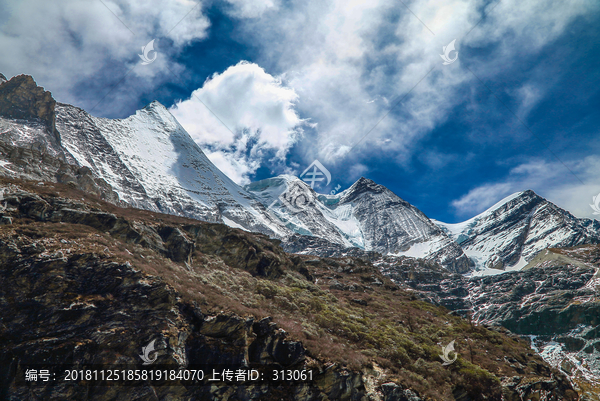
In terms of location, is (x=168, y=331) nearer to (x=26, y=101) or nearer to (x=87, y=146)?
(x=26, y=101)

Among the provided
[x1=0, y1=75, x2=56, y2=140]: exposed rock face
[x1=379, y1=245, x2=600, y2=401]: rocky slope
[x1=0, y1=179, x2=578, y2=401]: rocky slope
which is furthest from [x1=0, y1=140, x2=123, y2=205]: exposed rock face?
[x1=0, y1=75, x2=56, y2=140]: exposed rock face

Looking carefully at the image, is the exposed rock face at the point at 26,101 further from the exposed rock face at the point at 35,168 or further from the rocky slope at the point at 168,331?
the rocky slope at the point at 168,331

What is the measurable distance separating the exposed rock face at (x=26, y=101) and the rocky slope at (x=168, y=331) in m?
140

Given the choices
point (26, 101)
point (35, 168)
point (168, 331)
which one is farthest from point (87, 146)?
point (168, 331)

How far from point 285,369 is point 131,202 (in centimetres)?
14709

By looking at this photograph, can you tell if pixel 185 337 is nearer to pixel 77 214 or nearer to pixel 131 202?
pixel 77 214

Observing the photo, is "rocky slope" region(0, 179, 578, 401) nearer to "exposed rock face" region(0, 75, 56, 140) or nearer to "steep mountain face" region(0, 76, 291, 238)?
"steep mountain face" region(0, 76, 291, 238)

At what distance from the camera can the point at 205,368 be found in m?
16.3

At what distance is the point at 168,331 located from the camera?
1656 cm

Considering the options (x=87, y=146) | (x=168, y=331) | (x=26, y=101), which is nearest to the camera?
(x=168, y=331)

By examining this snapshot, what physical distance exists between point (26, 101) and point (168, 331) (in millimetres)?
169178

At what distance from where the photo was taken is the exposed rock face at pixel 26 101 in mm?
125938

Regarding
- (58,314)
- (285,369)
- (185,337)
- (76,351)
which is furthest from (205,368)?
(58,314)

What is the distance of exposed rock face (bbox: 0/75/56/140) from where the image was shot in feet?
413
